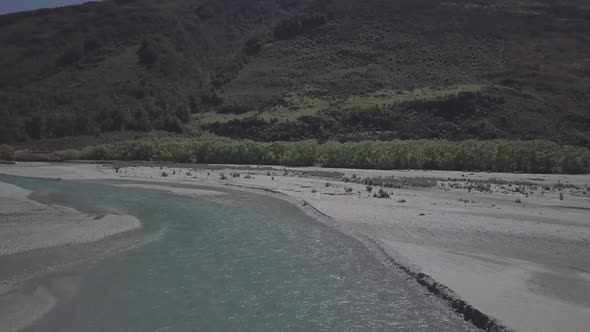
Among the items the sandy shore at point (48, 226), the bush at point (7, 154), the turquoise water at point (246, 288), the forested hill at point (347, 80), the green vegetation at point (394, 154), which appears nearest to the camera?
the turquoise water at point (246, 288)

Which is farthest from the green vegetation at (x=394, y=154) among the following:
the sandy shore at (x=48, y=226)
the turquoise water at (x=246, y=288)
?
the sandy shore at (x=48, y=226)

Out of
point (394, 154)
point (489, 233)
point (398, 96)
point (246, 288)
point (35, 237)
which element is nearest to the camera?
point (246, 288)

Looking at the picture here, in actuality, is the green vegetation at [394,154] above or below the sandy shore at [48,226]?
above

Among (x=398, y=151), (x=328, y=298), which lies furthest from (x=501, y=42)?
(x=328, y=298)

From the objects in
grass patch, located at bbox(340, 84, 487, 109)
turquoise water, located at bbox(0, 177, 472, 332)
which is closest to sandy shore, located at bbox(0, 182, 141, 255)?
turquoise water, located at bbox(0, 177, 472, 332)

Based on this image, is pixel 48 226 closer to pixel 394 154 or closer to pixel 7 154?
pixel 394 154

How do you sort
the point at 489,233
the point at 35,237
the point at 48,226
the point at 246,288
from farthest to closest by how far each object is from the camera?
the point at 48,226, the point at 489,233, the point at 35,237, the point at 246,288

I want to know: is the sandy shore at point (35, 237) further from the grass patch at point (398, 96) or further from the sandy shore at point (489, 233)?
the grass patch at point (398, 96)

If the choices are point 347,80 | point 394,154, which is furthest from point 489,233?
point 347,80
